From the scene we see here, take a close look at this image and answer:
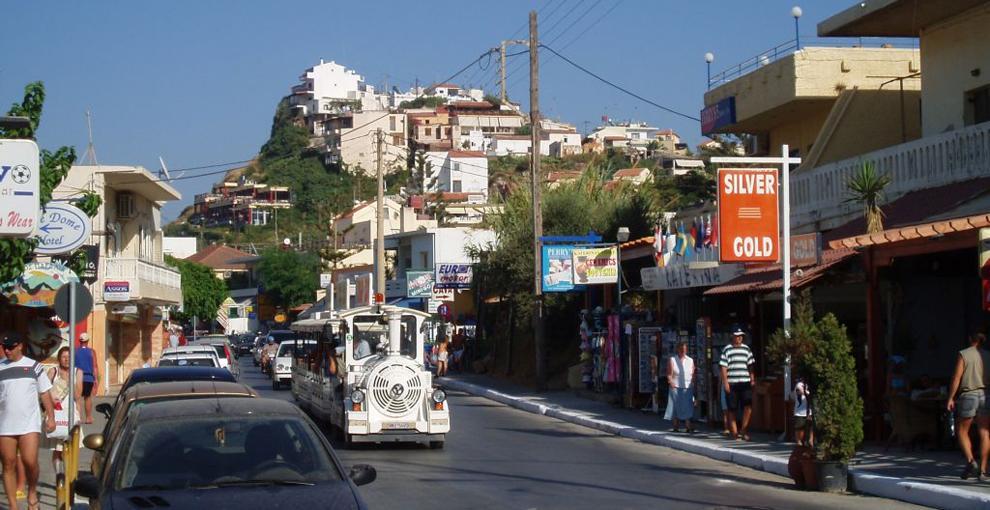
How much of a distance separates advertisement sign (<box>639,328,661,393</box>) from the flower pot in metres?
10.9

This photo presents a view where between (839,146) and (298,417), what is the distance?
2224 cm

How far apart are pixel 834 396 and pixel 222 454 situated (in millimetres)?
8776

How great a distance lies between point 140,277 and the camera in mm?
42625

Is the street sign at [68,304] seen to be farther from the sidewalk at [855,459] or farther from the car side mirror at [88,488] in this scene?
the sidewalk at [855,459]

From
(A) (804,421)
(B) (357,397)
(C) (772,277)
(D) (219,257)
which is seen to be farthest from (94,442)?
→ (D) (219,257)

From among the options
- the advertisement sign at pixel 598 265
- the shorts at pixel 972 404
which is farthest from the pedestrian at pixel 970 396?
the advertisement sign at pixel 598 265

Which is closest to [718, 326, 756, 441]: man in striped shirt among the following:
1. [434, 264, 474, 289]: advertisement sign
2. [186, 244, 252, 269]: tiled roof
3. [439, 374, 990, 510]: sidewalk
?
[439, 374, 990, 510]: sidewalk

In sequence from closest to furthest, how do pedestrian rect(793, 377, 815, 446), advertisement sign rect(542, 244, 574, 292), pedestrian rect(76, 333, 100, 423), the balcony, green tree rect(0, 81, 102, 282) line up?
pedestrian rect(793, 377, 815, 446) < green tree rect(0, 81, 102, 282) < pedestrian rect(76, 333, 100, 423) < advertisement sign rect(542, 244, 574, 292) < the balcony

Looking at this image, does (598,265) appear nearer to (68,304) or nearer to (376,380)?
(376,380)

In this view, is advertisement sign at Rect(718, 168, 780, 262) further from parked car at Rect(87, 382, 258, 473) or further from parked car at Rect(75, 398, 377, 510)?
parked car at Rect(75, 398, 377, 510)

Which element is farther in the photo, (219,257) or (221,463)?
(219,257)

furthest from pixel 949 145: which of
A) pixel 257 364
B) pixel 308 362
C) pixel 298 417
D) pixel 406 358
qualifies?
pixel 257 364

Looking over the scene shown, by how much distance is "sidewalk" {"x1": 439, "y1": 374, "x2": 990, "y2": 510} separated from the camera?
13.3m

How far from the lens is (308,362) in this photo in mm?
26266
